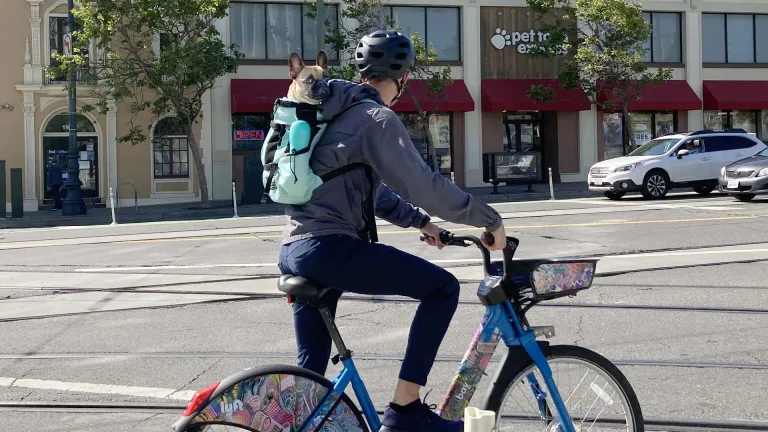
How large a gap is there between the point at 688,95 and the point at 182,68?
1853cm

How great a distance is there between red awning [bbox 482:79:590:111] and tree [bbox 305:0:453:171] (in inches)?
67.5

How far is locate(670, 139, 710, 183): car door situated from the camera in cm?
2395

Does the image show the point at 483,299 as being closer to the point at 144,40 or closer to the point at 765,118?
the point at 144,40

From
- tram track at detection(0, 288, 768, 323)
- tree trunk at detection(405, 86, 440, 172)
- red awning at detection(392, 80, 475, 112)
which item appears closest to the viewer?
tram track at detection(0, 288, 768, 323)

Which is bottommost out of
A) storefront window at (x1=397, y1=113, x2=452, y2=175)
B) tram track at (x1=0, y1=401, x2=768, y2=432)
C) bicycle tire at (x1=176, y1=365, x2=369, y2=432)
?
tram track at (x1=0, y1=401, x2=768, y2=432)

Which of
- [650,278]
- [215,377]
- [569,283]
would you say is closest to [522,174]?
[650,278]

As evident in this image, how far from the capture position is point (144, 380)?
630cm

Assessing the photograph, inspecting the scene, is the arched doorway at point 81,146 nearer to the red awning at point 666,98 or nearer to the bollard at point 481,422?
the red awning at point 666,98

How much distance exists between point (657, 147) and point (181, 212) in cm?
1241

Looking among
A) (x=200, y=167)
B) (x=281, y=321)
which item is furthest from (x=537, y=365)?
(x=200, y=167)

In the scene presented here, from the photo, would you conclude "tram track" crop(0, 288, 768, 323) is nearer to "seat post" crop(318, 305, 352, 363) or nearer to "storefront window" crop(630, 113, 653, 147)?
"seat post" crop(318, 305, 352, 363)

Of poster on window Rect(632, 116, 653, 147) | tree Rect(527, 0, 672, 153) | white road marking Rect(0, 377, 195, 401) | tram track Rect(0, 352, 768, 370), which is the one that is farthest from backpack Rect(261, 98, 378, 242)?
poster on window Rect(632, 116, 653, 147)

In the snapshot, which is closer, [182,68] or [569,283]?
[569,283]

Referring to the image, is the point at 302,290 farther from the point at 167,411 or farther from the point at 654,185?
the point at 654,185
